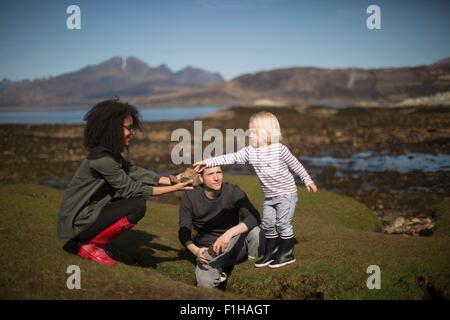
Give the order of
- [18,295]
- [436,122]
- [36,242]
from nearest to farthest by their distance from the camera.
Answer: [18,295] → [36,242] → [436,122]

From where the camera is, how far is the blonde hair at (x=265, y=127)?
6.89 m

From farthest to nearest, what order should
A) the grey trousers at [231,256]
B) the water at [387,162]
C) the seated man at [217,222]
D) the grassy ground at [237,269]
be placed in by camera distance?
1. the water at [387,162]
2. the seated man at [217,222]
3. the grey trousers at [231,256]
4. the grassy ground at [237,269]

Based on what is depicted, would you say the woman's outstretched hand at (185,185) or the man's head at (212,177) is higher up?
the man's head at (212,177)

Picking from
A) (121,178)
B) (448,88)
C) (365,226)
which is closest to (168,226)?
(121,178)

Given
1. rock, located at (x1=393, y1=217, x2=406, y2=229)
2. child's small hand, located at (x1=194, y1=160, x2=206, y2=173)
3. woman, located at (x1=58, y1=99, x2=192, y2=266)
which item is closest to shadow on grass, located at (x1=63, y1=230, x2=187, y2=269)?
woman, located at (x1=58, y1=99, x2=192, y2=266)

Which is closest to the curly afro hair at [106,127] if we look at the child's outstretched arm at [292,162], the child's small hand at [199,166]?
the child's small hand at [199,166]

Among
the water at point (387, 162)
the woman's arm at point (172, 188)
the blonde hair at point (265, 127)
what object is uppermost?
the blonde hair at point (265, 127)

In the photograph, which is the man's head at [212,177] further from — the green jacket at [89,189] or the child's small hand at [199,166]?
the green jacket at [89,189]

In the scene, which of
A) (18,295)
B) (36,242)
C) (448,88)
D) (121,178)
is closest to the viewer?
(18,295)

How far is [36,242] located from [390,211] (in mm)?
13937

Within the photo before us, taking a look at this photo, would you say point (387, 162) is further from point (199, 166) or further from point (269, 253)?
point (199, 166)

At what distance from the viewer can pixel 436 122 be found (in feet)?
154

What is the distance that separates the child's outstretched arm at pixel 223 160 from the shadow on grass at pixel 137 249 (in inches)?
80.0
